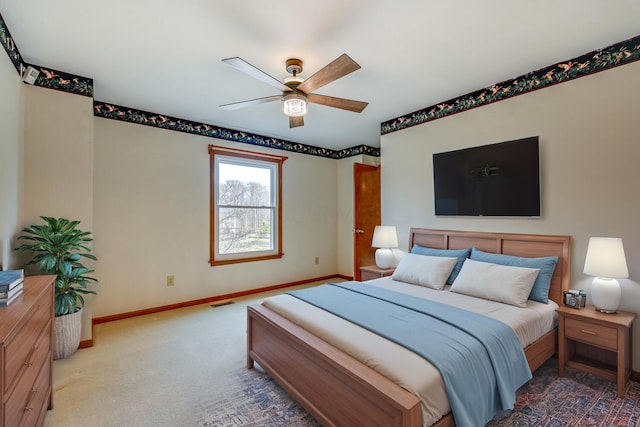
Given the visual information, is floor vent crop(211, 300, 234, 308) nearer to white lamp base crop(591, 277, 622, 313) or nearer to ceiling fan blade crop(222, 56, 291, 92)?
ceiling fan blade crop(222, 56, 291, 92)

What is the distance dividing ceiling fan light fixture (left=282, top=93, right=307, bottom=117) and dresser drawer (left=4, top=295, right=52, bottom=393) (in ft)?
6.72

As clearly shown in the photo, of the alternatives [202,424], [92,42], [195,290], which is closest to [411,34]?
[92,42]

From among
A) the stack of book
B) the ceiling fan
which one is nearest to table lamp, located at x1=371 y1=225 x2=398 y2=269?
the ceiling fan

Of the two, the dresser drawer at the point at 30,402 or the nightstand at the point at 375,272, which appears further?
the nightstand at the point at 375,272

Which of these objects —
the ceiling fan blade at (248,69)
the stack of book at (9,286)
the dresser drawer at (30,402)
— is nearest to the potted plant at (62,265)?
the dresser drawer at (30,402)

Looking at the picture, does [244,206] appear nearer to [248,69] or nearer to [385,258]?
[385,258]

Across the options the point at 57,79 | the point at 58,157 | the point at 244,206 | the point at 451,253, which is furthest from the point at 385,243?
the point at 57,79

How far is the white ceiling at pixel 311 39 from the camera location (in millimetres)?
1885

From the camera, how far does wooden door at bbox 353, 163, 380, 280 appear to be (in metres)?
5.13

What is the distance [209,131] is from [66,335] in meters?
2.89

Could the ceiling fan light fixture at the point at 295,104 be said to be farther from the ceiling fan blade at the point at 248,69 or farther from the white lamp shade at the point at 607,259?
the white lamp shade at the point at 607,259

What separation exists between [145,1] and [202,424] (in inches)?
104

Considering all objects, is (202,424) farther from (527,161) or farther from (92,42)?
(527,161)

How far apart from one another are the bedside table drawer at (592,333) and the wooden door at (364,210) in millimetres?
3004
